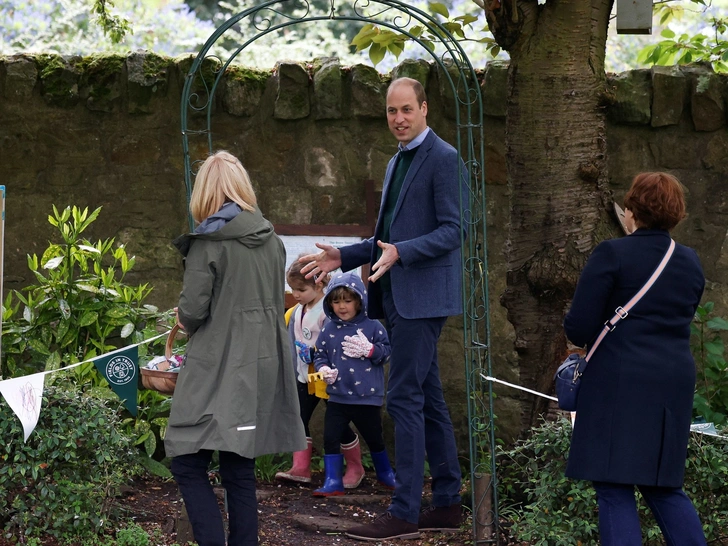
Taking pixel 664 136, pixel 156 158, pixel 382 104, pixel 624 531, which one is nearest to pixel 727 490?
pixel 624 531

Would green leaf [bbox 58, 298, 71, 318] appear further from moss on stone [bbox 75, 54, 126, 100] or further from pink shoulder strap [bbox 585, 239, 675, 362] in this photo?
pink shoulder strap [bbox 585, 239, 675, 362]

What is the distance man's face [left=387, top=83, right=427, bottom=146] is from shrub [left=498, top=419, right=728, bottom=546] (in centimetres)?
133

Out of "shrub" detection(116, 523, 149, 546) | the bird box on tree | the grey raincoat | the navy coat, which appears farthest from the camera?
the bird box on tree

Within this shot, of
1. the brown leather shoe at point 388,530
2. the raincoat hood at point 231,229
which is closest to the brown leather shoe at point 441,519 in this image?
the brown leather shoe at point 388,530

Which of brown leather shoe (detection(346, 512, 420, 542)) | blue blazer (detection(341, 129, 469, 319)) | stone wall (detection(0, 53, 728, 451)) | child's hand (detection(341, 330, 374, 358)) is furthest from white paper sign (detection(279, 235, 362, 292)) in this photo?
brown leather shoe (detection(346, 512, 420, 542))

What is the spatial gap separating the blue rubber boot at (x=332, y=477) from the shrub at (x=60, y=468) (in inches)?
46.3

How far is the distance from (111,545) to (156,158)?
7.29 feet

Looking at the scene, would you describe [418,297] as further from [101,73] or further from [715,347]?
[101,73]

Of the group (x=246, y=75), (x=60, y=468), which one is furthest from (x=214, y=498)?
(x=246, y=75)

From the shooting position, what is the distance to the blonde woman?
342 cm

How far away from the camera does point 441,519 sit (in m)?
4.18

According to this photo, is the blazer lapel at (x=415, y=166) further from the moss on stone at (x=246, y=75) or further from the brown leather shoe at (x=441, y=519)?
the moss on stone at (x=246, y=75)

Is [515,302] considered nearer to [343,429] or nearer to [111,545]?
[343,429]

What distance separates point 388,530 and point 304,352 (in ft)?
4.02
